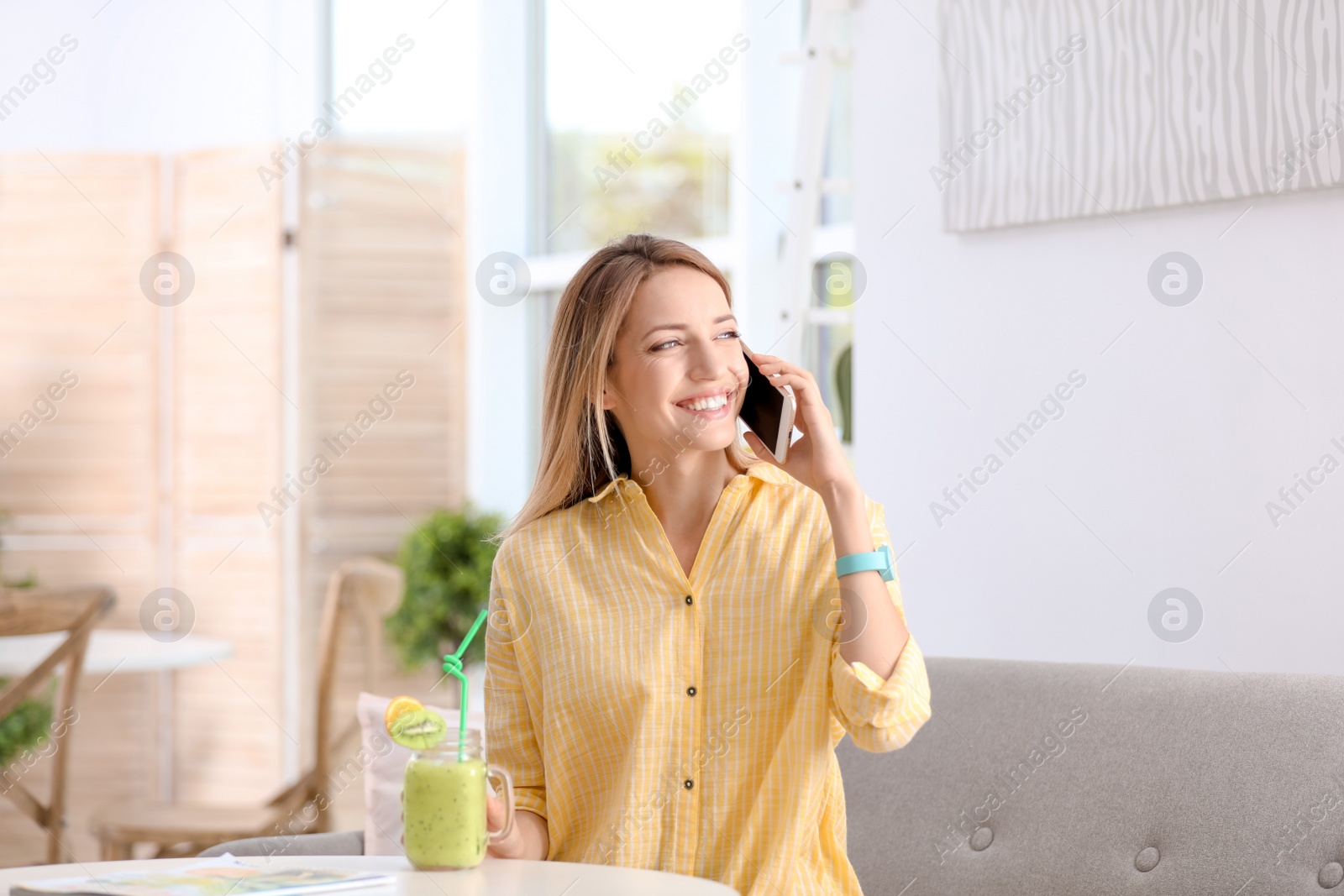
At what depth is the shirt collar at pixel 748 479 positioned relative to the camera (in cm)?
166

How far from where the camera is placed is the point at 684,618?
1577 mm

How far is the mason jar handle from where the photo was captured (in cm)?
136

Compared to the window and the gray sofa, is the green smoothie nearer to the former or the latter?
the gray sofa

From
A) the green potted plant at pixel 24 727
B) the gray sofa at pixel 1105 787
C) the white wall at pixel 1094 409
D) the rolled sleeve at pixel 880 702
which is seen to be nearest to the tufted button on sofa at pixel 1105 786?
the gray sofa at pixel 1105 787

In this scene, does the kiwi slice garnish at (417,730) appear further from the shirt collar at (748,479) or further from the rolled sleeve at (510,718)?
the shirt collar at (748,479)

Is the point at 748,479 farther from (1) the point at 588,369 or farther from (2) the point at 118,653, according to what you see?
(2) the point at 118,653

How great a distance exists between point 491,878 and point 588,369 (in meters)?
0.62

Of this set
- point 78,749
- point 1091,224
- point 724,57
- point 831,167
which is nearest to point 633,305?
point 1091,224

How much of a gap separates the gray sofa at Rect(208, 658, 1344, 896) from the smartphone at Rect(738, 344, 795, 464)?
522mm

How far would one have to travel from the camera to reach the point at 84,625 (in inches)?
128

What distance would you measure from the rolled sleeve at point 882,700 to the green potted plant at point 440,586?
277 centimetres

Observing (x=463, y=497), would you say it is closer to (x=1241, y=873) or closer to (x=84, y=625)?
(x=84, y=625)

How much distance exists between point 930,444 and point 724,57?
1546 mm

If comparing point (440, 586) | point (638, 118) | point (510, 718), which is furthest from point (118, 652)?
point (510, 718)
